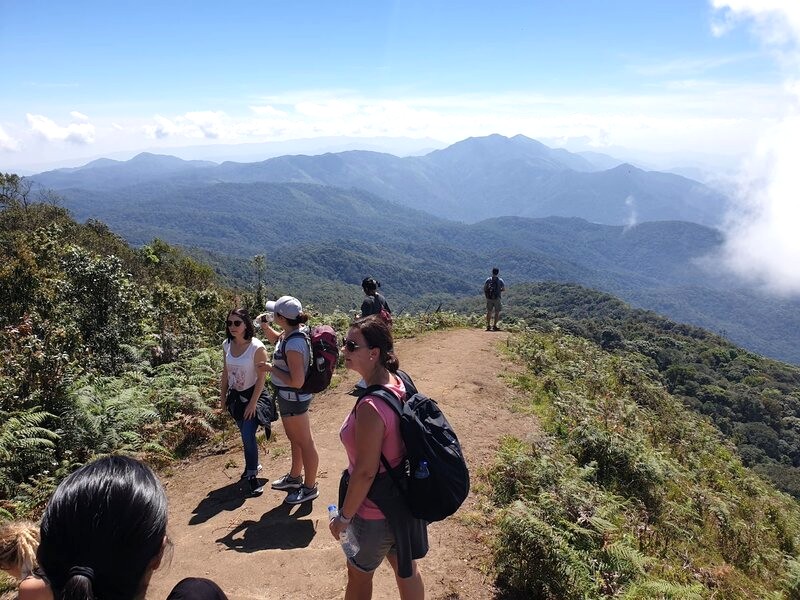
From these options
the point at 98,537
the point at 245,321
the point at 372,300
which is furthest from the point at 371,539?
the point at 372,300

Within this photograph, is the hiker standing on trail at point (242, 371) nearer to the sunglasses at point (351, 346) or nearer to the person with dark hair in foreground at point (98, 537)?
the sunglasses at point (351, 346)

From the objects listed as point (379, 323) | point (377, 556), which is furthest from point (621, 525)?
point (379, 323)

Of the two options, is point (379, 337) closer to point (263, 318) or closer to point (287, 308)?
point (287, 308)

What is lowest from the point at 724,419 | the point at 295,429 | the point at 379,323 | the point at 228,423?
the point at 724,419

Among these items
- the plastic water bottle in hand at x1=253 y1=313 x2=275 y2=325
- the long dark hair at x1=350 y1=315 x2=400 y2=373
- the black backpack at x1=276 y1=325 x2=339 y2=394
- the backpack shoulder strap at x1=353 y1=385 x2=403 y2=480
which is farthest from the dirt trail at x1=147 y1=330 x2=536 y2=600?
the plastic water bottle in hand at x1=253 y1=313 x2=275 y2=325

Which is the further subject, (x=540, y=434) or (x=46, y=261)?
(x=46, y=261)

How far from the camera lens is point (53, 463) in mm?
6410

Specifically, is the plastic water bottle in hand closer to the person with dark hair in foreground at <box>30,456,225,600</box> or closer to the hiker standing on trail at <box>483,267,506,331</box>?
the person with dark hair in foreground at <box>30,456,225,600</box>

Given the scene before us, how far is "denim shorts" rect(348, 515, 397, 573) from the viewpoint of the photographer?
3051 mm

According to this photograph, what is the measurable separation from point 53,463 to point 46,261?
35.0 feet

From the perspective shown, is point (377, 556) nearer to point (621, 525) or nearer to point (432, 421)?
point (432, 421)

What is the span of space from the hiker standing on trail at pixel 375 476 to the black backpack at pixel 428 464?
6 cm

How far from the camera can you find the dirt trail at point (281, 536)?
4578mm

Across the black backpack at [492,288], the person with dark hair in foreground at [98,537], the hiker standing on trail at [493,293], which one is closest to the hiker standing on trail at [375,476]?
the person with dark hair in foreground at [98,537]
